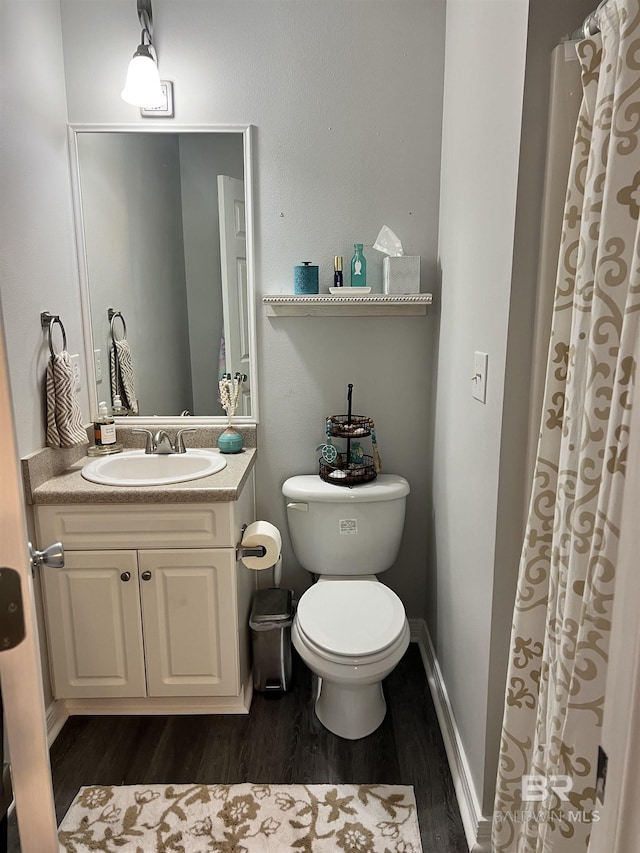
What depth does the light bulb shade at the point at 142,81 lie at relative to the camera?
6.43 ft

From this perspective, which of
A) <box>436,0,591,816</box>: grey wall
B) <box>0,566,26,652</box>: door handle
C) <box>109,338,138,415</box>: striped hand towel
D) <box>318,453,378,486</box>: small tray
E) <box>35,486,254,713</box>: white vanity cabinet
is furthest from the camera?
<box>109,338,138,415</box>: striped hand towel

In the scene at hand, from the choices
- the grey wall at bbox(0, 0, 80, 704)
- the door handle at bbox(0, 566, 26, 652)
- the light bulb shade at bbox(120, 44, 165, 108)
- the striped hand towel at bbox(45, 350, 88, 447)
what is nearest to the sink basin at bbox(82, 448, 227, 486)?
the striped hand towel at bbox(45, 350, 88, 447)

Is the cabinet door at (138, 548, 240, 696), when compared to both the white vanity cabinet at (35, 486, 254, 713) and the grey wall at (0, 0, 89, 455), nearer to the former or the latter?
the white vanity cabinet at (35, 486, 254, 713)

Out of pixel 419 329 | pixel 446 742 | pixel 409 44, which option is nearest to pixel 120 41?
pixel 409 44

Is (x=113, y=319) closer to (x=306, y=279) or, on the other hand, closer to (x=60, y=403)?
(x=60, y=403)

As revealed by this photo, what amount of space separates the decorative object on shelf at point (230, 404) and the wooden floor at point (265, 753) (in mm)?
926

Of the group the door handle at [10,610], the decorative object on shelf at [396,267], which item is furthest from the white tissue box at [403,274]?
the door handle at [10,610]

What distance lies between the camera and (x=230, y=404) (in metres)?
2.34

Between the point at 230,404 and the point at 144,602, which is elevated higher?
the point at 230,404

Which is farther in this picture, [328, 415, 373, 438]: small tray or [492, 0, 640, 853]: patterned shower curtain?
[328, 415, 373, 438]: small tray

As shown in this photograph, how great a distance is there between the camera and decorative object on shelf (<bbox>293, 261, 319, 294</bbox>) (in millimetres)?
2217

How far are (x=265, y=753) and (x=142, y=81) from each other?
2192mm

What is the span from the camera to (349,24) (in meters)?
2.15

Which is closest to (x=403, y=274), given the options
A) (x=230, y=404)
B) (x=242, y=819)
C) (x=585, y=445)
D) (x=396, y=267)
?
(x=396, y=267)
